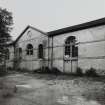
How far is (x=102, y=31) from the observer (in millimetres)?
10844

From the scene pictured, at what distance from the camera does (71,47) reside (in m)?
13.1

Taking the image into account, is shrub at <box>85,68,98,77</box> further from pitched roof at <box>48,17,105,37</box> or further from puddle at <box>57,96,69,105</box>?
puddle at <box>57,96,69,105</box>

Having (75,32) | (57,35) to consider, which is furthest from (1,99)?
(57,35)

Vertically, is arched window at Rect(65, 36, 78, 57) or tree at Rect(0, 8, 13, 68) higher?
tree at Rect(0, 8, 13, 68)

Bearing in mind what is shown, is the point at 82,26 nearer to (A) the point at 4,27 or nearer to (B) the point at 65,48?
(B) the point at 65,48

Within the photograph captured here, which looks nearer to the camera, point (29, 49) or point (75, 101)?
point (75, 101)

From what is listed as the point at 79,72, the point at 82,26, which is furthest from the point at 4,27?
the point at 79,72

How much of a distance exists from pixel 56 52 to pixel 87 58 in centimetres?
365

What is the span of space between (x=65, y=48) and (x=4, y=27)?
7367mm

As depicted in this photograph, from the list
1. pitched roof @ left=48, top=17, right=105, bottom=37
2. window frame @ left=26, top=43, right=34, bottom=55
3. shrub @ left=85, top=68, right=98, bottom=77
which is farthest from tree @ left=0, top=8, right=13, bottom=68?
shrub @ left=85, top=68, right=98, bottom=77

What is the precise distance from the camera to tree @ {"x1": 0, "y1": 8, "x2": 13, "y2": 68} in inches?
611

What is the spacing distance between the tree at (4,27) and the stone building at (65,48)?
2675 mm

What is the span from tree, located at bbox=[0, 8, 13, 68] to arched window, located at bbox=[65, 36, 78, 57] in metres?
7.09

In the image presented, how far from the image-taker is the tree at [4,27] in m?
15.5
